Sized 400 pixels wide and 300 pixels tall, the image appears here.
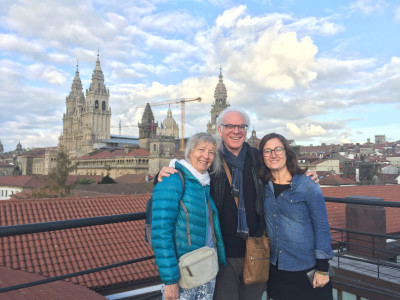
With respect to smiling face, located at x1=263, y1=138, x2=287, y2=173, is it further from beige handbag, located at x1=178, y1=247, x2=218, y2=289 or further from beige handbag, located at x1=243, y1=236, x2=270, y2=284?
beige handbag, located at x1=178, y1=247, x2=218, y2=289

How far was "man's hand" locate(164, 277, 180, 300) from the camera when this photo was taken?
2.37 m

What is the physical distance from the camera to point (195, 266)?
7.92 feet

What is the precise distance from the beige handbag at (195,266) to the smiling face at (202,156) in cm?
39

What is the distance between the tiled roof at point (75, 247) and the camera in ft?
34.3

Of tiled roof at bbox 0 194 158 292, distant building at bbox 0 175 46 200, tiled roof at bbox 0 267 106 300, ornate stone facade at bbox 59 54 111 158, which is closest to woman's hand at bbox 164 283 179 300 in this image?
tiled roof at bbox 0 267 106 300

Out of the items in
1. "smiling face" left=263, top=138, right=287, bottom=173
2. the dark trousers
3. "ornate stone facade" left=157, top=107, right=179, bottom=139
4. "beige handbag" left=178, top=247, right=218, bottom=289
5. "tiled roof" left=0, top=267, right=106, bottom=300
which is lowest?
"tiled roof" left=0, top=267, right=106, bottom=300

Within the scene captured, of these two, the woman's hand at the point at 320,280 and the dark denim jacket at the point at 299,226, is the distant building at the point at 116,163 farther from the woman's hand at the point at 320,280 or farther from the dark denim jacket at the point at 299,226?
the woman's hand at the point at 320,280

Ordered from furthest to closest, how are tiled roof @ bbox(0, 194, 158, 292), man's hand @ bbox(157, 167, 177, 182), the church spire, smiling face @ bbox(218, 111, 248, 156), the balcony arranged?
the church spire
tiled roof @ bbox(0, 194, 158, 292)
the balcony
smiling face @ bbox(218, 111, 248, 156)
man's hand @ bbox(157, 167, 177, 182)

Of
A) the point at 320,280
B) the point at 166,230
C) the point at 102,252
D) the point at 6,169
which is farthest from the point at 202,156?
the point at 6,169

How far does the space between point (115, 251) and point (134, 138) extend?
11463 cm

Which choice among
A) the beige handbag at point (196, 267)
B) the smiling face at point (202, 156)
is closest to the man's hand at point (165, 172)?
the smiling face at point (202, 156)

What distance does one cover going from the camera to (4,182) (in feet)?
169

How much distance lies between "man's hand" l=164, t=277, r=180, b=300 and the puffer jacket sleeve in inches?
1.4

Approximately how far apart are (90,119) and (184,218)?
111 m
